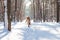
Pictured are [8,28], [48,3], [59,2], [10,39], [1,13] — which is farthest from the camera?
[48,3]

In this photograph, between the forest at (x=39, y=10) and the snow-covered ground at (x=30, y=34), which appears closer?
the snow-covered ground at (x=30, y=34)

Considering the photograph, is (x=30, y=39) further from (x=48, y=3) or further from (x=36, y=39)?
(x=48, y=3)

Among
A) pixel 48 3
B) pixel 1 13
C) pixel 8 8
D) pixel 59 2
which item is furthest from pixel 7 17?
pixel 48 3

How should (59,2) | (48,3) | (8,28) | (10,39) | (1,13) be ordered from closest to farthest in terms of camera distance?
(10,39) → (8,28) → (59,2) → (1,13) → (48,3)

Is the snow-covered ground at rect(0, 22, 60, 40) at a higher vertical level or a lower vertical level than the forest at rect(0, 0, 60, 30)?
lower

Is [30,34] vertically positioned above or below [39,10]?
below

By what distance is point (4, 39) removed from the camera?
9703mm

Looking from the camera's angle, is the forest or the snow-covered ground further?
the forest

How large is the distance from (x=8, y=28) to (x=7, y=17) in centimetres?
95

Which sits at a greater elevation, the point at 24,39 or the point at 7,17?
the point at 7,17

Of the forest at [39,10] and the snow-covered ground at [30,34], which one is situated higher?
the forest at [39,10]

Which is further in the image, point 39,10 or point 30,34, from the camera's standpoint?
point 39,10

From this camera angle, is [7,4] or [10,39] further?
[7,4]

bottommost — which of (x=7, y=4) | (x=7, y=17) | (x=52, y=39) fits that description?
(x=52, y=39)
